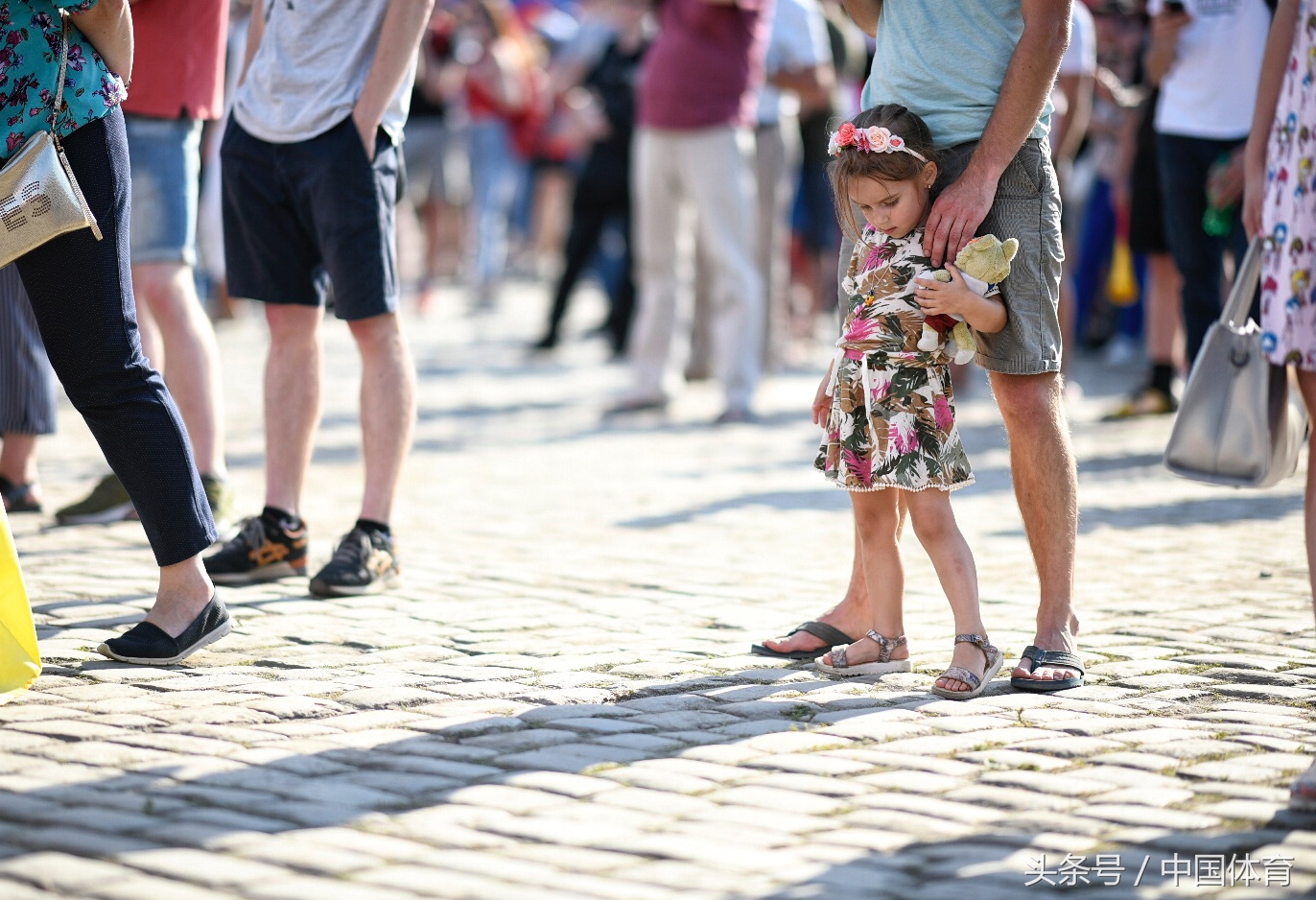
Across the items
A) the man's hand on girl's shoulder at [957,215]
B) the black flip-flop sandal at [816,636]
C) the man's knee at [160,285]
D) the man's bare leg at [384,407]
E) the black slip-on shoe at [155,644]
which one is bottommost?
the black flip-flop sandal at [816,636]

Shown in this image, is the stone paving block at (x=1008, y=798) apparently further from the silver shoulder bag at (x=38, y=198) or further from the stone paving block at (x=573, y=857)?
the silver shoulder bag at (x=38, y=198)

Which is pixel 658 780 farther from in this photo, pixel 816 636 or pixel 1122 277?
pixel 1122 277

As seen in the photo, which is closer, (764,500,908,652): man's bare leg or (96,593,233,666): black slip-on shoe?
(96,593,233,666): black slip-on shoe

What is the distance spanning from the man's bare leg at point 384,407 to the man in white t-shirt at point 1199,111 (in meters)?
3.80

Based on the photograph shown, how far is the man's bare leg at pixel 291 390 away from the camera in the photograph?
16.6 feet

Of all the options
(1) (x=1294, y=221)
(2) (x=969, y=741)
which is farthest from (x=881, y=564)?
(1) (x=1294, y=221)

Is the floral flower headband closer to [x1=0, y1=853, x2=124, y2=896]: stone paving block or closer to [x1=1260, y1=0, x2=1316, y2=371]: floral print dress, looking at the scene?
[x1=1260, y1=0, x2=1316, y2=371]: floral print dress

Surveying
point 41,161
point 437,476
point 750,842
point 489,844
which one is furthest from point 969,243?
point 437,476

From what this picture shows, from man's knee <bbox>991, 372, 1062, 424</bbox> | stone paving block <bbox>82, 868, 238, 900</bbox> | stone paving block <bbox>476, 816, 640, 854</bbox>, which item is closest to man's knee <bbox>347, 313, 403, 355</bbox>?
man's knee <bbox>991, 372, 1062, 424</bbox>

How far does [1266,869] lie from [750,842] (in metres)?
0.85

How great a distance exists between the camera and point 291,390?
5.07m

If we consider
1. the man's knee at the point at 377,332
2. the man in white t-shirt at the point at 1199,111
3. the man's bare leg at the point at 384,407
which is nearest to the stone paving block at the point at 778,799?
the man's bare leg at the point at 384,407

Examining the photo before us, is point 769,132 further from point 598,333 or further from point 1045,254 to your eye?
point 1045,254

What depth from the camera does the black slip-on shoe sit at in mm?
3928
